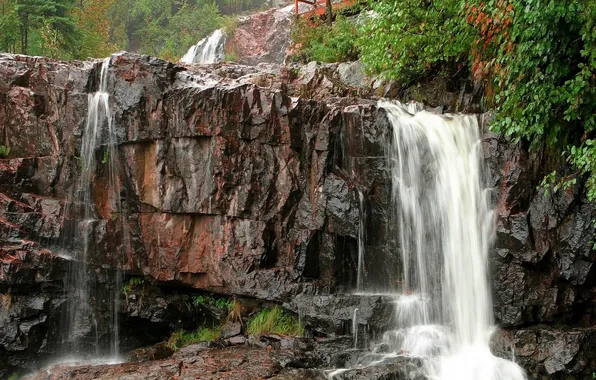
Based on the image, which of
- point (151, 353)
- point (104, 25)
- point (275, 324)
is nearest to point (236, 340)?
point (275, 324)

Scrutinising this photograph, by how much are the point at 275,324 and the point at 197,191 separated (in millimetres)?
3304

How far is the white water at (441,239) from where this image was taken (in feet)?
31.7

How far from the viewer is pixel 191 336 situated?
1130 cm

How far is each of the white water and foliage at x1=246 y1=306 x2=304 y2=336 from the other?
6.00 feet

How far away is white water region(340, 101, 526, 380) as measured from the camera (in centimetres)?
966

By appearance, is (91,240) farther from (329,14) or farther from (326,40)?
(329,14)

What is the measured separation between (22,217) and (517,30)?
34.2ft

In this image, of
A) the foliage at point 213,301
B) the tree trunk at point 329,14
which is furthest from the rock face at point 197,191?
the tree trunk at point 329,14

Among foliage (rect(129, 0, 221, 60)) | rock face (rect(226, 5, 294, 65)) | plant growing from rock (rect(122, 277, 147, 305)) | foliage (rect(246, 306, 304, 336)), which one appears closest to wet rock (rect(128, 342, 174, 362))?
plant growing from rock (rect(122, 277, 147, 305))

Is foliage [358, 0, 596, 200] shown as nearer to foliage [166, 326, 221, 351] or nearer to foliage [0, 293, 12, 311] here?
foliage [166, 326, 221, 351]

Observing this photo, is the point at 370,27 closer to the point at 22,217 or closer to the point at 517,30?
the point at 517,30

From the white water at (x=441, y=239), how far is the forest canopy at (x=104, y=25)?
46.2 feet

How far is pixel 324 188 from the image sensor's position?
10.7 m

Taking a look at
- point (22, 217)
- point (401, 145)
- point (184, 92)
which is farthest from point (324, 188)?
point (22, 217)
